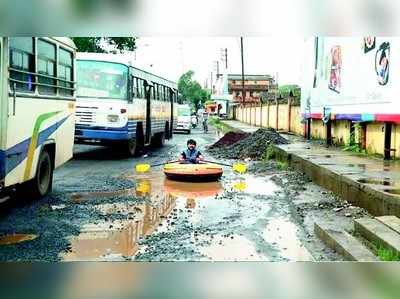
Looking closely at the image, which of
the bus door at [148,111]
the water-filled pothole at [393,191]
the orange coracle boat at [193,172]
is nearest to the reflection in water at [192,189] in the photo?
the orange coracle boat at [193,172]

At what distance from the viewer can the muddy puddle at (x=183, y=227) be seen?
249 inches

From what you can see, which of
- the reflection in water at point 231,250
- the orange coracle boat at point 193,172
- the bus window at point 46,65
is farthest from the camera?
the orange coracle boat at point 193,172

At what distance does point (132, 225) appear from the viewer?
25.3 ft

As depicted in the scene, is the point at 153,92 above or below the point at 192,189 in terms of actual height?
above

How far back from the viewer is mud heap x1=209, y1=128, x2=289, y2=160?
18.9 metres

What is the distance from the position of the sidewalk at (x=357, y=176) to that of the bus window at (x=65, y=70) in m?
5.10

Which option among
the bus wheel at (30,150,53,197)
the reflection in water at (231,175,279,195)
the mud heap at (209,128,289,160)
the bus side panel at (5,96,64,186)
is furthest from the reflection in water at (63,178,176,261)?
the mud heap at (209,128,289,160)

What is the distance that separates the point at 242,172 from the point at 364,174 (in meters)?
4.87

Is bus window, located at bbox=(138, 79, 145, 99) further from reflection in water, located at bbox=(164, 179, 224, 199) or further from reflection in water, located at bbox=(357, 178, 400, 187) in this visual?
reflection in water, located at bbox=(357, 178, 400, 187)

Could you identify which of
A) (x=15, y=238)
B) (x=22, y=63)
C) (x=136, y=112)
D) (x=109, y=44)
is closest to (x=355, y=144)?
(x=136, y=112)

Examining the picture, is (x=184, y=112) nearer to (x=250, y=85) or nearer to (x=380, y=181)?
(x=380, y=181)

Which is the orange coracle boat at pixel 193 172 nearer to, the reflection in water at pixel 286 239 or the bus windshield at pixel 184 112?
the reflection in water at pixel 286 239

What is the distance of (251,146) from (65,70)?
10.5 meters

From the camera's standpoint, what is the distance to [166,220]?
26.6ft
